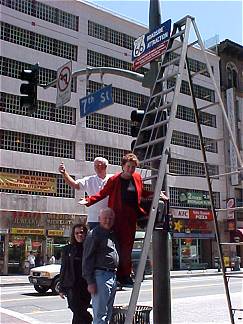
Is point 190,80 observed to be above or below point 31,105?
below

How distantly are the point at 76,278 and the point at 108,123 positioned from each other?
117 ft

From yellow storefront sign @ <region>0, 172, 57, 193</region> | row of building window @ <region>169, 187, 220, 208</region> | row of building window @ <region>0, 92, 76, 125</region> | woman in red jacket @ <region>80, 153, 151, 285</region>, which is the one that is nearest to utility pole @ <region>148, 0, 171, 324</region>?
woman in red jacket @ <region>80, 153, 151, 285</region>

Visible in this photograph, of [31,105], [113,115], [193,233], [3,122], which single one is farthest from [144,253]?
[193,233]

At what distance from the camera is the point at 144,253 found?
4672 millimetres

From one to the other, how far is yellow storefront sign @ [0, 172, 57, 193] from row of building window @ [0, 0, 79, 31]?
1267 cm

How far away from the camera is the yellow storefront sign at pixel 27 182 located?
114ft

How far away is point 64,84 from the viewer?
47.3 ft

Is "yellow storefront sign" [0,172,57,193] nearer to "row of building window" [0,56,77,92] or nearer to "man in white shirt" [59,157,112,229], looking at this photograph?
"row of building window" [0,56,77,92]

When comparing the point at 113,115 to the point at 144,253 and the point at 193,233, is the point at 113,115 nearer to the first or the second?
the point at 193,233

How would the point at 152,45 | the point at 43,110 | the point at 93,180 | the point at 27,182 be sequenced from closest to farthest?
the point at 93,180 < the point at 152,45 < the point at 27,182 < the point at 43,110

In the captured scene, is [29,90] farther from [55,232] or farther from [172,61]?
[55,232]

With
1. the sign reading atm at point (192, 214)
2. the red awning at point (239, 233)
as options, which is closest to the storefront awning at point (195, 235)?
the sign reading atm at point (192, 214)

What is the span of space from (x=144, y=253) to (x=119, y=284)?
99cm

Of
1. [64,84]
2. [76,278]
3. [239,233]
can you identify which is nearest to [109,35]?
[239,233]
